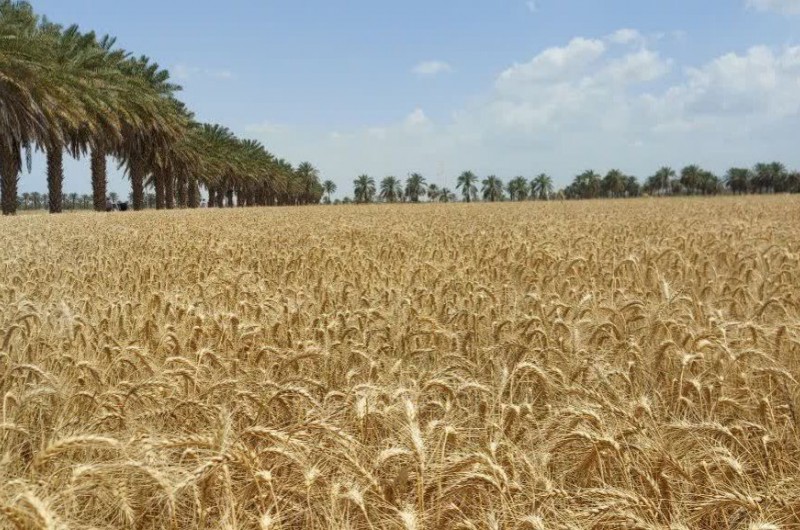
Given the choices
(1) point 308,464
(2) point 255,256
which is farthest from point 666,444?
(2) point 255,256

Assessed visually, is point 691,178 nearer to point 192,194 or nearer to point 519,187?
point 519,187

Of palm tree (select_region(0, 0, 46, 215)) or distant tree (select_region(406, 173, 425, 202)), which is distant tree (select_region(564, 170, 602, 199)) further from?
palm tree (select_region(0, 0, 46, 215))

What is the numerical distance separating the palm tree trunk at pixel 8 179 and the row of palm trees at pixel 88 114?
0.04 metres

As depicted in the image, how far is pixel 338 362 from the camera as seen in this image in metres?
3.58

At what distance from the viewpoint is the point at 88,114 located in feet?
104

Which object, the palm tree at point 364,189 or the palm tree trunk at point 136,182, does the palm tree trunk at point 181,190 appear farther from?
the palm tree at point 364,189

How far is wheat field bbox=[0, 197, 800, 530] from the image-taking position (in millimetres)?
1917

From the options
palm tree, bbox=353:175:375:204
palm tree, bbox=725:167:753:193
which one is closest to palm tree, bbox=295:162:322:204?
palm tree, bbox=353:175:375:204

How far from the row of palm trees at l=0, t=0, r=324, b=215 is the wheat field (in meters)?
22.6

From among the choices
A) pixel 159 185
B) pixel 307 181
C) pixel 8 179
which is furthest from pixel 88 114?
pixel 307 181

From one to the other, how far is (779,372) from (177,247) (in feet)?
27.2

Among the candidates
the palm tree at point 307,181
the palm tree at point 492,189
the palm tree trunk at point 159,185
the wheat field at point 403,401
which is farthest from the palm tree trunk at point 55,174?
the palm tree at point 492,189

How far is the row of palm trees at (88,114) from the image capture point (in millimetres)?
25656

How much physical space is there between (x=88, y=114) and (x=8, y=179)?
470 cm
